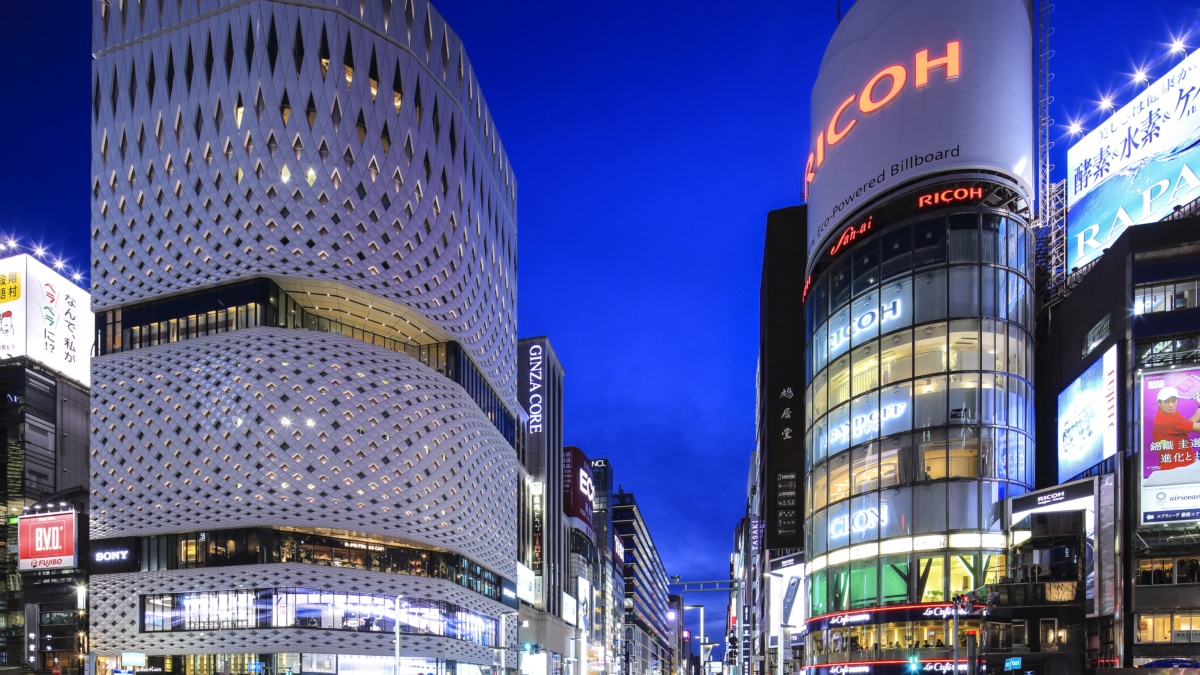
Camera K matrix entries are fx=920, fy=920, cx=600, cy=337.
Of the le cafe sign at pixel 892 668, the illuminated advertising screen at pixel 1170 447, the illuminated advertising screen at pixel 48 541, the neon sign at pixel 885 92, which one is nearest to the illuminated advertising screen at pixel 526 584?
the illuminated advertising screen at pixel 48 541

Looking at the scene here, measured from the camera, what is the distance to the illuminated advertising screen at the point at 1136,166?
1951 inches

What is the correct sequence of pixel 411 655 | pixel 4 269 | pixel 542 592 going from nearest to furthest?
1. pixel 411 655
2. pixel 4 269
3. pixel 542 592

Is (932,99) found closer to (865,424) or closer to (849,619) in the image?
(865,424)

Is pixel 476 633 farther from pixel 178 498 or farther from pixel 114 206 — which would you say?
pixel 114 206

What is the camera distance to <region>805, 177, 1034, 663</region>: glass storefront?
48.2 meters

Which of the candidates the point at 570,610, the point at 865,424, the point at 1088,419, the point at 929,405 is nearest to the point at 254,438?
the point at 865,424

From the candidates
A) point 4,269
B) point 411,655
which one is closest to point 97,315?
point 4,269

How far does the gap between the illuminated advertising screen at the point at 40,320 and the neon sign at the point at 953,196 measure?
86.1 meters

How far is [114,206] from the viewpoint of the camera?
8312 cm

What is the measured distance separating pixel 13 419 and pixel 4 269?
17.0m

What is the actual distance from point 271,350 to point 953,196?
179ft

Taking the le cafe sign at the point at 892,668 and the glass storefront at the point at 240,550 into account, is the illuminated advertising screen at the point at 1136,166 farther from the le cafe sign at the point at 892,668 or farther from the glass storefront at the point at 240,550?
the glass storefront at the point at 240,550

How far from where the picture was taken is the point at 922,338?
167 feet

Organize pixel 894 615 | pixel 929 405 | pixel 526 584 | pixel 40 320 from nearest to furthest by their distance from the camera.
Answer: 1. pixel 894 615
2. pixel 929 405
3. pixel 40 320
4. pixel 526 584
